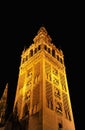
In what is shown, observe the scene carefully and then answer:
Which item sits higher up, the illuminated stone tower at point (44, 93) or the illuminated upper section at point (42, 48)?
the illuminated upper section at point (42, 48)

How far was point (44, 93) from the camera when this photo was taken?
2597cm

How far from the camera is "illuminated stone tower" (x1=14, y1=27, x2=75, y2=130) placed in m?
23.6

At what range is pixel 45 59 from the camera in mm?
33125

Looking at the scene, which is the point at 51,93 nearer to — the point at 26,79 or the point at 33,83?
the point at 33,83

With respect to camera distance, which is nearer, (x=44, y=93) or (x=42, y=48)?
(x=44, y=93)

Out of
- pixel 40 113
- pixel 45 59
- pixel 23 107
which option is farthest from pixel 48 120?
pixel 45 59

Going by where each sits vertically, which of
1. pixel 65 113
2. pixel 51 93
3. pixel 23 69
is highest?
pixel 23 69

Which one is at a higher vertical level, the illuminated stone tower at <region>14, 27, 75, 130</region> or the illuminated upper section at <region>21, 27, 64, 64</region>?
the illuminated upper section at <region>21, 27, 64, 64</region>

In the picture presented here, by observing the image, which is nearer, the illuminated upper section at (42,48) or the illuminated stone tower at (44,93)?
the illuminated stone tower at (44,93)

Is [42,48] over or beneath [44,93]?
over

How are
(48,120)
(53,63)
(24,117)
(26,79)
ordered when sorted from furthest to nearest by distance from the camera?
(53,63), (26,79), (24,117), (48,120)

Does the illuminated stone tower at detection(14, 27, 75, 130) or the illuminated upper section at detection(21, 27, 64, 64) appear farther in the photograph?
the illuminated upper section at detection(21, 27, 64, 64)

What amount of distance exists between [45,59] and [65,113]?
33.6 ft

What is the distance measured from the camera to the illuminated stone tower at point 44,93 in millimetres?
23641
